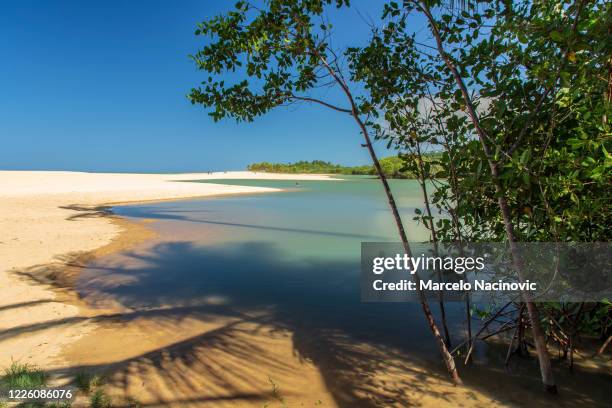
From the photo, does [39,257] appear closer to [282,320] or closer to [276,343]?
[282,320]

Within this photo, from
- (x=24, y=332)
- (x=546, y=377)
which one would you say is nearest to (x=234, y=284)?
(x=24, y=332)

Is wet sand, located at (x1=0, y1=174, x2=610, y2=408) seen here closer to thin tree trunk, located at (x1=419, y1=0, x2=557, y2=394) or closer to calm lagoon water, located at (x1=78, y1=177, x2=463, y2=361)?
calm lagoon water, located at (x1=78, y1=177, x2=463, y2=361)

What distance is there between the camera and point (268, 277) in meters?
10.1

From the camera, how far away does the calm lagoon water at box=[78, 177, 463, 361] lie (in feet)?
23.0

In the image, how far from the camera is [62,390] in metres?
4.12

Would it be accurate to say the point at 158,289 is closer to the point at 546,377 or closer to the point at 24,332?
the point at 24,332

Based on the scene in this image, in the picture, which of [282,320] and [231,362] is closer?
[231,362]

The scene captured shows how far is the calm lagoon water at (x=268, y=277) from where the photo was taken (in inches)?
275

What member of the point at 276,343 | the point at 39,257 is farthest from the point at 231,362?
the point at 39,257

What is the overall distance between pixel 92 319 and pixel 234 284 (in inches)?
133

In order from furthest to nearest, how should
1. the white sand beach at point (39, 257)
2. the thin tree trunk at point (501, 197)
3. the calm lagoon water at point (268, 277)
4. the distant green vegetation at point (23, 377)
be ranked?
the calm lagoon water at point (268, 277) < the white sand beach at point (39, 257) < the distant green vegetation at point (23, 377) < the thin tree trunk at point (501, 197)

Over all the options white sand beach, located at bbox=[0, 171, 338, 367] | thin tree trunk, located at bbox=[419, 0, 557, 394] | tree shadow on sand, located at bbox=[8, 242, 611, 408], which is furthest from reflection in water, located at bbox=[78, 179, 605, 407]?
white sand beach, located at bbox=[0, 171, 338, 367]

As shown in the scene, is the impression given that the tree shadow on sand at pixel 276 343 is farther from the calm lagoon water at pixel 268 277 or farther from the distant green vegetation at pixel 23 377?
the distant green vegetation at pixel 23 377

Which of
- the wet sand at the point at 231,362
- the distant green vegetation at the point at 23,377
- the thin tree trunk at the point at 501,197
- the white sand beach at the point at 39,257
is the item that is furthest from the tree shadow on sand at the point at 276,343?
the thin tree trunk at the point at 501,197
